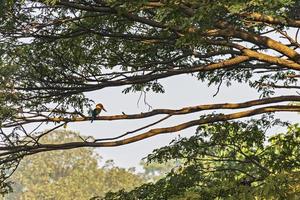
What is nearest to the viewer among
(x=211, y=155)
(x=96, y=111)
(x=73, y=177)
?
(x=96, y=111)

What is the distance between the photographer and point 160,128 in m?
6.45

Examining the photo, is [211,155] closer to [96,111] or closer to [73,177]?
[96,111]

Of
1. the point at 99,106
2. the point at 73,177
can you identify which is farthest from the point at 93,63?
the point at 73,177

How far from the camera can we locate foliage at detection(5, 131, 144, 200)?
33.5 meters

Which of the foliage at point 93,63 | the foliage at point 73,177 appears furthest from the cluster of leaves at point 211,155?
the foliage at point 73,177

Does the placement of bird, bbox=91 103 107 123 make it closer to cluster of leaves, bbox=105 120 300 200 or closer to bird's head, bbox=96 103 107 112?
bird's head, bbox=96 103 107 112

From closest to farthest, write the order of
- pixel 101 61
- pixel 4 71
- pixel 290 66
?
1. pixel 290 66
2. pixel 4 71
3. pixel 101 61

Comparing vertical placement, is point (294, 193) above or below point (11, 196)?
above

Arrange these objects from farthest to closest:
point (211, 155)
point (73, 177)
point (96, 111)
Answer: point (73, 177)
point (211, 155)
point (96, 111)

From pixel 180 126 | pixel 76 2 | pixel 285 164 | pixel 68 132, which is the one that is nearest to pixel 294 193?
pixel 180 126

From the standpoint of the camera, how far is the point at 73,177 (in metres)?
34.9

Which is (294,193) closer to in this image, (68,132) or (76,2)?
(76,2)

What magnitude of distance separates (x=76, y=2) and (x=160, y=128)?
210cm

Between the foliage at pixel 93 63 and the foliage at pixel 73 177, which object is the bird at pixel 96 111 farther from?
the foliage at pixel 73 177
